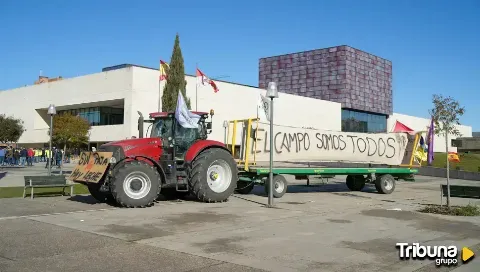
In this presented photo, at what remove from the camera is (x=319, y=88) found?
9581cm

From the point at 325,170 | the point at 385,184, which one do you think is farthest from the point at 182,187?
the point at 385,184

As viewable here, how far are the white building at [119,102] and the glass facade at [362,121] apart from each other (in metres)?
17.0

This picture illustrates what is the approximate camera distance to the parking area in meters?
6.77

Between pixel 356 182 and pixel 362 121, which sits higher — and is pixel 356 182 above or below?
below

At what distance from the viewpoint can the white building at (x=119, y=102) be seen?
43750mm

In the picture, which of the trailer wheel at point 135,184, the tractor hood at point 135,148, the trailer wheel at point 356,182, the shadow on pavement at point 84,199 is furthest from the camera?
the trailer wheel at point 356,182

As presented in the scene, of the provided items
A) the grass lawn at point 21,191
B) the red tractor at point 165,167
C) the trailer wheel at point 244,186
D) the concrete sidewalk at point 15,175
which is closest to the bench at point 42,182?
the grass lawn at point 21,191

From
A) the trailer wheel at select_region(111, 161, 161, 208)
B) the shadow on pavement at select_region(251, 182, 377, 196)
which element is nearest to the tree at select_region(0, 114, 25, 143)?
the shadow on pavement at select_region(251, 182, 377, 196)

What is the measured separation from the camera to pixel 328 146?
18812 millimetres

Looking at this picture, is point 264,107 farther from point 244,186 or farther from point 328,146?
point 328,146

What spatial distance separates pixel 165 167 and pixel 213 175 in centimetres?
155

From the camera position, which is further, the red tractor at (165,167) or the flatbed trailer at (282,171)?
the flatbed trailer at (282,171)

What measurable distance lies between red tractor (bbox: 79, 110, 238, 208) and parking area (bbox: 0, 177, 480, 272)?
503 mm

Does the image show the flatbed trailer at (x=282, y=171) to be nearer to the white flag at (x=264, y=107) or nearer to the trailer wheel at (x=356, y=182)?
the trailer wheel at (x=356, y=182)
